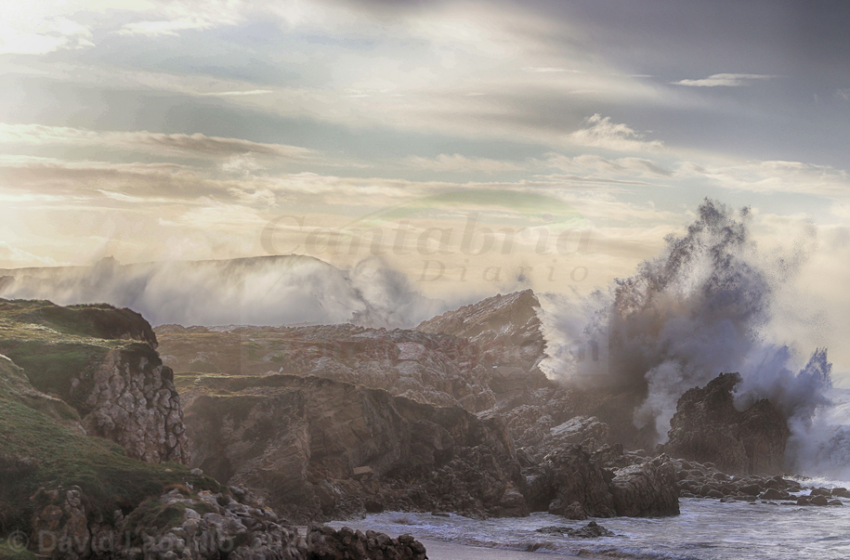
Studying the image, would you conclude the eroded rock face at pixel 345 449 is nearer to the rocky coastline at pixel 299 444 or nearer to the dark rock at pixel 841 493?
the rocky coastline at pixel 299 444

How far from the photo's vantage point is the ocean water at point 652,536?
149 feet

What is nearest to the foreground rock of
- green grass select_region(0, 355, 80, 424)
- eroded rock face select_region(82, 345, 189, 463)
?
eroded rock face select_region(82, 345, 189, 463)

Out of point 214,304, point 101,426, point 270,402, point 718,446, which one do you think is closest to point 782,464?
point 718,446

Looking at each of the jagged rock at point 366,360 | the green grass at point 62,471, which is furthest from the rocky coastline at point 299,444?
the jagged rock at point 366,360

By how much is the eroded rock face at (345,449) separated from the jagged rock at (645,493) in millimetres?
8066

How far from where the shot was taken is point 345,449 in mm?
60125

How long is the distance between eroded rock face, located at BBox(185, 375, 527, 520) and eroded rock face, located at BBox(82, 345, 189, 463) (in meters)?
11.8

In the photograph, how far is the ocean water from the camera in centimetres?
4531

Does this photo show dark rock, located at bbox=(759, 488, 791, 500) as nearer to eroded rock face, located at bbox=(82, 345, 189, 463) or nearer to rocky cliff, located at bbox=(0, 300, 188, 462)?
eroded rock face, located at bbox=(82, 345, 189, 463)

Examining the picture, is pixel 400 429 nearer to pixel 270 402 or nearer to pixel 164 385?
pixel 270 402

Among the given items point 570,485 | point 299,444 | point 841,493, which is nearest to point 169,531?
point 299,444

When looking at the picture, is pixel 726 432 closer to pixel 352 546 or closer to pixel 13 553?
pixel 352 546

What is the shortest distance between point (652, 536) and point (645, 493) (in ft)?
37.1

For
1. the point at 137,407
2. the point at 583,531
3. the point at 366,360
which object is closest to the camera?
the point at 137,407
